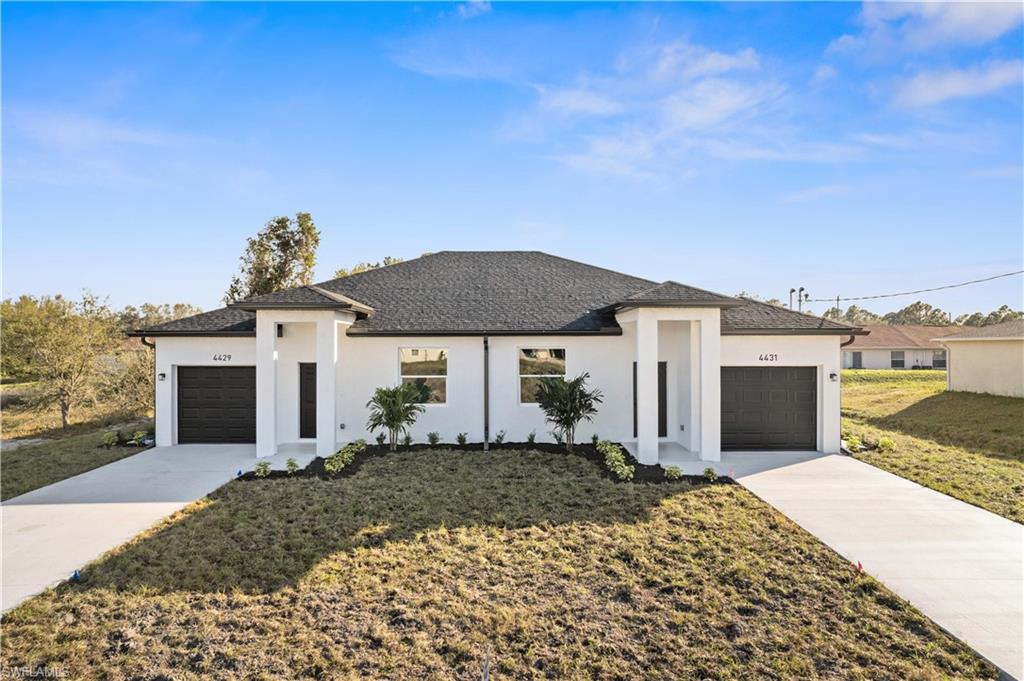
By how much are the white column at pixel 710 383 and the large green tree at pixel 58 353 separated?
19.0 meters

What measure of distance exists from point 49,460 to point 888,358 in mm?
50527

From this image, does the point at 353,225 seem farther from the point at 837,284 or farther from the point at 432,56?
the point at 837,284

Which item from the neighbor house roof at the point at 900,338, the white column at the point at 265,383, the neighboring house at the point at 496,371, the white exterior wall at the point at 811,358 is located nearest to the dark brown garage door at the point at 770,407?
the neighboring house at the point at 496,371

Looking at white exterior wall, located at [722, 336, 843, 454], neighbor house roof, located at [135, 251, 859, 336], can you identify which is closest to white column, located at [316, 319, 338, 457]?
neighbor house roof, located at [135, 251, 859, 336]

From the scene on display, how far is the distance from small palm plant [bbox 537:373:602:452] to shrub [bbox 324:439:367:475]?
14.3 ft

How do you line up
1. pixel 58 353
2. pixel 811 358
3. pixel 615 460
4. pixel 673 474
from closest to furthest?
1. pixel 673 474
2. pixel 615 460
3. pixel 811 358
4. pixel 58 353

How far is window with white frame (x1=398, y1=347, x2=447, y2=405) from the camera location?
13.1 m

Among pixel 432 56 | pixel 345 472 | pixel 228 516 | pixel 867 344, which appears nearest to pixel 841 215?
pixel 432 56

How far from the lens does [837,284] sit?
→ 53.9 m

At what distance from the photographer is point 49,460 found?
38.8 ft

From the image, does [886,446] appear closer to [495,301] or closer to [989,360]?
[495,301]

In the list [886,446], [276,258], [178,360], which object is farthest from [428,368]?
[276,258]

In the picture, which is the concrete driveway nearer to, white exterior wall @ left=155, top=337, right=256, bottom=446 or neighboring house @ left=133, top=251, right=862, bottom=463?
white exterior wall @ left=155, top=337, right=256, bottom=446

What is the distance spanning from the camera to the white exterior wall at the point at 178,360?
13031 millimetres
